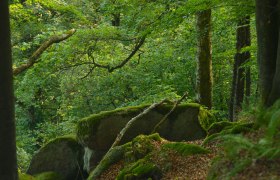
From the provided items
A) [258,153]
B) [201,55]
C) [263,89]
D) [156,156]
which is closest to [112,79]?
[201,55]

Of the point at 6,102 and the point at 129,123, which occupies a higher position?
the point at 6,102

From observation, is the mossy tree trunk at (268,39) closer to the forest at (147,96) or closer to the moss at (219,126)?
the forest at (147,96)

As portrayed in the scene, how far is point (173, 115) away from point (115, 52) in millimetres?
7400

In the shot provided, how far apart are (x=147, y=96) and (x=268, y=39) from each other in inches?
385

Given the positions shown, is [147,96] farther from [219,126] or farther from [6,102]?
[6,102]

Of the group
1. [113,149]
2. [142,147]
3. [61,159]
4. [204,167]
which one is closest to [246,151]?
[204,167]

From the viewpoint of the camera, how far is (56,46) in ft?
49.3

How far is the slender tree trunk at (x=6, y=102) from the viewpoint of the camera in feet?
17.5

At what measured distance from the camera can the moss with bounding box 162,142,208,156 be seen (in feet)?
25.3

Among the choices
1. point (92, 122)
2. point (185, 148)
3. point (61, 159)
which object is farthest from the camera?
point (61, 159)

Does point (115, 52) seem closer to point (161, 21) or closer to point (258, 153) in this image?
point (161, 21)

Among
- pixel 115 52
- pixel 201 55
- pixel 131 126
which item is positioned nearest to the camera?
pixel 131 126

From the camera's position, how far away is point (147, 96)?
1619 cm

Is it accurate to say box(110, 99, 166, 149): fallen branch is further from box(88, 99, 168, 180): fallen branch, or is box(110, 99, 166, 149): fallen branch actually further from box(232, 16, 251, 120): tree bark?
box(232, 16, 251, 120): tree bark
